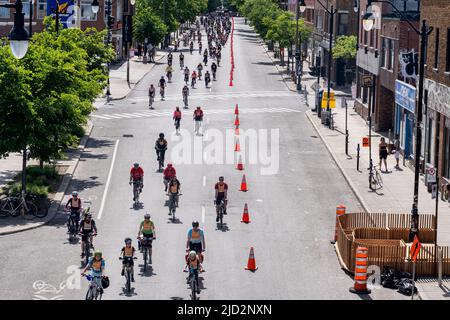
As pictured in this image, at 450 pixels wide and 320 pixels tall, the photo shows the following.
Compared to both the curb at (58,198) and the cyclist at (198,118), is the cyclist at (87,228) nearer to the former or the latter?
the curb at (58,198)

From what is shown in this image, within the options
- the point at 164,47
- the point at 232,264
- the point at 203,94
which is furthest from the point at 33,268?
the point at 164,47

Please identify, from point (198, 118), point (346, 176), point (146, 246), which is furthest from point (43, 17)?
point (146, 246)

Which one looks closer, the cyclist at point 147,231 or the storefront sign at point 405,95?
the cyclist at point 147,231

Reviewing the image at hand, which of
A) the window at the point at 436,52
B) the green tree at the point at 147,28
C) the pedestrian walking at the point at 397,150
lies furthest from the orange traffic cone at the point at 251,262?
the green tree at the point at 147,28

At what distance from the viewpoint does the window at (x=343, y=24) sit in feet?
303

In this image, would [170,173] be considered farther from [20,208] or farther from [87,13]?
[87,13]

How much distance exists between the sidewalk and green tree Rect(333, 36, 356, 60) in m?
23.4

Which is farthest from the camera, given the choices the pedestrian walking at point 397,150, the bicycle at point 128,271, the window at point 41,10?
the window at point 41,10

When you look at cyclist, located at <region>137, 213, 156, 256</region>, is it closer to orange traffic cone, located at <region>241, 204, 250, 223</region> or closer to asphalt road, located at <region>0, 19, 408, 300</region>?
asphalt road, located at <region>0, 19, 408, 300</region>

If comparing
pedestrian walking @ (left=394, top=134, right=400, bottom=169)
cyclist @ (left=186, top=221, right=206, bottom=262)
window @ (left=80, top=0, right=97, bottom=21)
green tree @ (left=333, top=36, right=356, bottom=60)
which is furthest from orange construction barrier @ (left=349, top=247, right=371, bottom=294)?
window @ (left=80, top=0, right=97, bottom=21)

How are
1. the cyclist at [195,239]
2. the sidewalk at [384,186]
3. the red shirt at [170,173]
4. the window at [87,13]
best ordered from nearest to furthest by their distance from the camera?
the cyclist at [195,239] → the sidewalk at [384,186] → the red shirt at [170,173] → the window at [87,13]

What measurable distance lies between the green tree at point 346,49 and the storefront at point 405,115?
31.1 m

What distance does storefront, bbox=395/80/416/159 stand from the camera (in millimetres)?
50013

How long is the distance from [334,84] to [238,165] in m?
47.6
